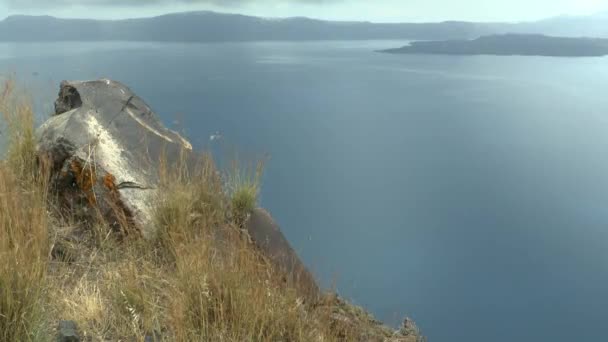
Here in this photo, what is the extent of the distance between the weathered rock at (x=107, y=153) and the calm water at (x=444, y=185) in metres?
47.9

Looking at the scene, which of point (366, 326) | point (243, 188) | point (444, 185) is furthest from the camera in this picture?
point (444, 185)

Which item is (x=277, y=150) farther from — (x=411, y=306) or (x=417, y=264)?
(x=411, y=306)

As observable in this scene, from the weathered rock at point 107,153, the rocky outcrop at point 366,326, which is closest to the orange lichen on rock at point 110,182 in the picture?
the weathered rock at point 107,153

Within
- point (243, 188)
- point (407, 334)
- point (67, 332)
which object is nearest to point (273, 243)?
point (243, 188)

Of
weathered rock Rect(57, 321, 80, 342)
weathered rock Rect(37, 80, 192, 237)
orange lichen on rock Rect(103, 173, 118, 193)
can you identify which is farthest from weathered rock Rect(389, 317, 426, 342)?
orange lichen on rock Rect(103, 173, 118, 193)

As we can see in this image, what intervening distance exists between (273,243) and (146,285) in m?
1.94

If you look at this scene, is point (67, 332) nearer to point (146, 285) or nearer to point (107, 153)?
point (146, 285)

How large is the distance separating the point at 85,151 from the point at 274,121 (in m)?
138

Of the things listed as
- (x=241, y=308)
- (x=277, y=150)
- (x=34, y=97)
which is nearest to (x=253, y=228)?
(x=241, y=308)

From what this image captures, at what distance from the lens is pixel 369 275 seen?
91.8 meters

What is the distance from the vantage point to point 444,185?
115m

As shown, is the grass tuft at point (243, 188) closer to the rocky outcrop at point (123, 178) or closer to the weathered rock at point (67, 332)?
the rocky outcrop at point (123, 178)

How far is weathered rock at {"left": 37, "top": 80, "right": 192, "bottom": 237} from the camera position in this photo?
14.9ft

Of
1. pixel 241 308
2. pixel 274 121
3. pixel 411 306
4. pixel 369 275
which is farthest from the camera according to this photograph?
pixel 274 121
